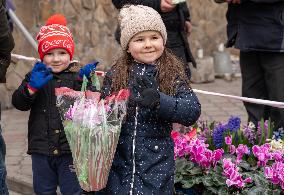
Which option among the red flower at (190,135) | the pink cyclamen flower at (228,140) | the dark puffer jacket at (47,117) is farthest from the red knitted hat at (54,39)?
the pink cyclamen flower at (228,140)

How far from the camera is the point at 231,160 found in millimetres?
4164

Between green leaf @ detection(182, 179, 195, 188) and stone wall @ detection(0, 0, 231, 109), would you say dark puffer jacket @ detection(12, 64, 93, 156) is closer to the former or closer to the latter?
green leaf @ detection(182, 179, 195, 188)

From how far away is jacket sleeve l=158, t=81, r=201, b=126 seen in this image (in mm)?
3070

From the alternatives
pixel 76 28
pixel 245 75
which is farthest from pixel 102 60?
pixel 245 75

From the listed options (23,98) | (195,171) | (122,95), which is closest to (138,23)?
(122,95)

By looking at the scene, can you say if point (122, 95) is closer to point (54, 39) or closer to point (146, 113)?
point (146, 113)

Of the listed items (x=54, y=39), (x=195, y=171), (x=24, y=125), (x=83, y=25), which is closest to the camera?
(x=54, y=39)

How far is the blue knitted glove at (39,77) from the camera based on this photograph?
3.77m

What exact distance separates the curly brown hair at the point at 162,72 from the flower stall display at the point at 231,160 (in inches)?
36.2

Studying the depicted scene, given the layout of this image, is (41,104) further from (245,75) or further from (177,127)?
(245,75)

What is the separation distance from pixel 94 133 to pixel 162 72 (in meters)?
0.52

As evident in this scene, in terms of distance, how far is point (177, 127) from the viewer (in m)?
4.96

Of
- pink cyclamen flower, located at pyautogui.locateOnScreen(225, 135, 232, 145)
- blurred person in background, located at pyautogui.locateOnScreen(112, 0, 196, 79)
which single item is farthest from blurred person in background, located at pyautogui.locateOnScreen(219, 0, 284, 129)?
pink cyclamen flower, located at pyautogui.locateOnScreen(225, 135, 232, 145)

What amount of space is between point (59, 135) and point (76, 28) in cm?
493
